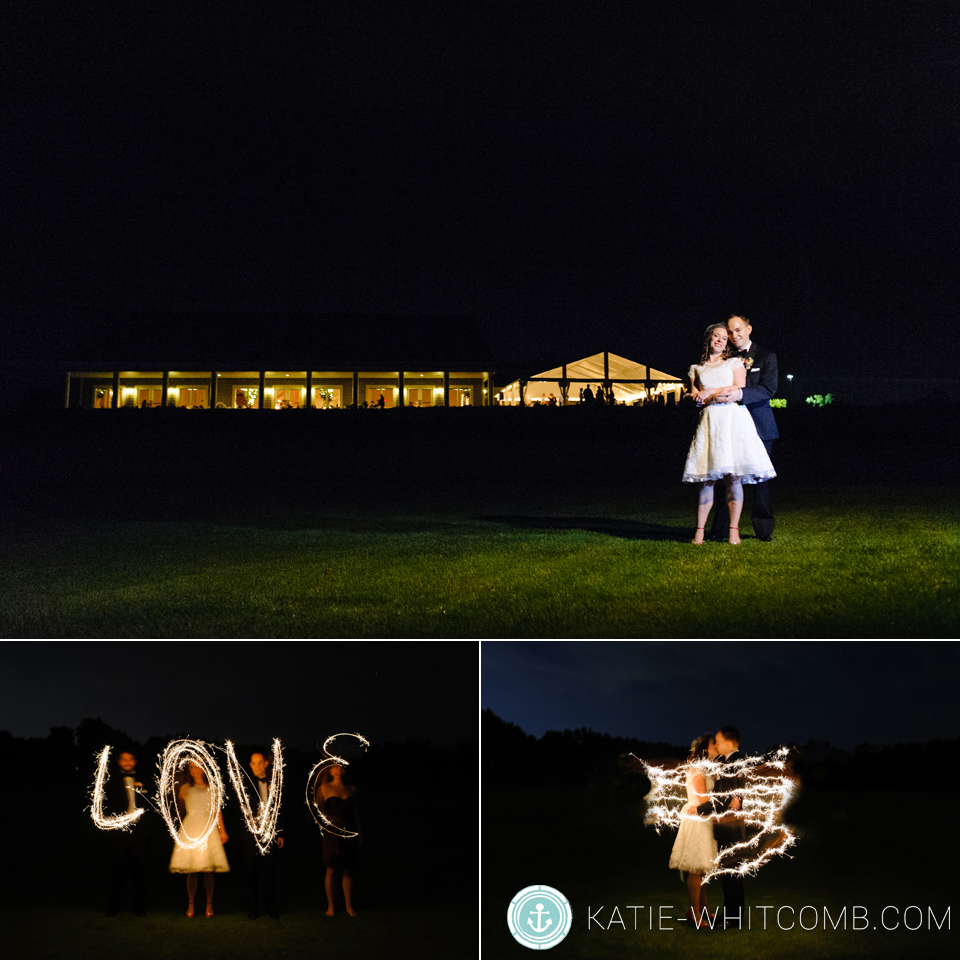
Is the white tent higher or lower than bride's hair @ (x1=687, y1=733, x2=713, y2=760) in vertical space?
higher

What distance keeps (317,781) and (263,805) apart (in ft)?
0.77

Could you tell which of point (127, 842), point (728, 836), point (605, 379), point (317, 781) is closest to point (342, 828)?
point (317, 781)

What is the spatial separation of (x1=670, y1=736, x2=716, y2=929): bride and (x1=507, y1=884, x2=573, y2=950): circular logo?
1.58 ft

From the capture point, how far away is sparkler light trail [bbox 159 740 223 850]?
3686 mm

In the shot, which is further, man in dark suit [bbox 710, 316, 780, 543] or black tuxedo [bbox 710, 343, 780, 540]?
black tuxedo [bbox 710, 343, 780, 540]

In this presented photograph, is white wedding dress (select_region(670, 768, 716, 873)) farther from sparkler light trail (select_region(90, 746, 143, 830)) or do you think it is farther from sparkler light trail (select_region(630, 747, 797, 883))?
sparkler light trail (select_region(90, 746, 143, 830))

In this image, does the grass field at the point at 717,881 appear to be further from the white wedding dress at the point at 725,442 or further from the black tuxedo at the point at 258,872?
the white wedding dress at the point at 725,442

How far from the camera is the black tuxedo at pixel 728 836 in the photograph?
3.58 metres

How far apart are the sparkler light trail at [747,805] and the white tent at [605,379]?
32.5 m

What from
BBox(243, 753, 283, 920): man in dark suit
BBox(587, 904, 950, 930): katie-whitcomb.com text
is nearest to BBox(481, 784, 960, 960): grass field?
BBox(587, 904, 950, 930): katie-whitcomb.com text

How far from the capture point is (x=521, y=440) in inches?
862

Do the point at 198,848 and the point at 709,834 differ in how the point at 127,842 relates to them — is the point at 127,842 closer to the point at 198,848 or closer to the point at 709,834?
the point at 198,848

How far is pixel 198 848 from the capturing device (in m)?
3.68

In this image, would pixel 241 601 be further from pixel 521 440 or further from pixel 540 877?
pixel 521 440
